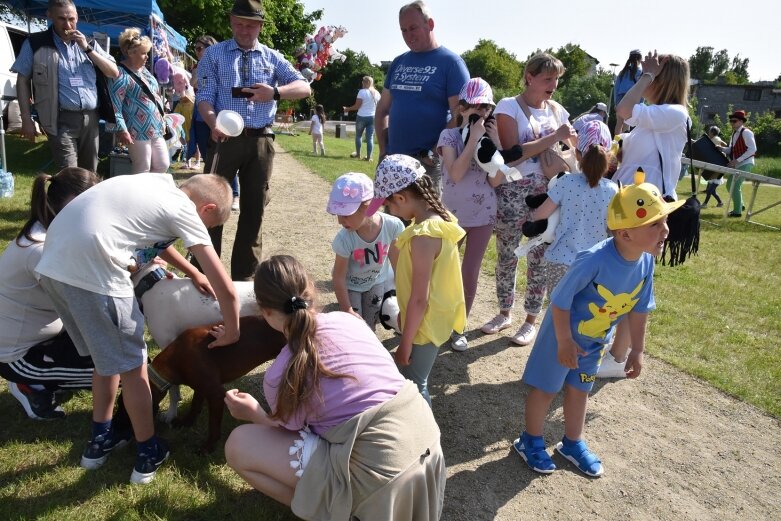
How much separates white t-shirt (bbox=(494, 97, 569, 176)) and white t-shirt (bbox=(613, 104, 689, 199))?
0.51 metres

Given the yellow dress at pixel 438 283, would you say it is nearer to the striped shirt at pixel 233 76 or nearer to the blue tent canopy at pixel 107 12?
the striped shirt at pixel 233 76

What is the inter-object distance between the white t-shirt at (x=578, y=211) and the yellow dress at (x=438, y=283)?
87 cm

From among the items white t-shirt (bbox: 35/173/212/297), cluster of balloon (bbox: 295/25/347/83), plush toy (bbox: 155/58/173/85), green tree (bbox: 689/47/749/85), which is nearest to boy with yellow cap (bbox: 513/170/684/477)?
white t-shirt (bbox: 35/173/212/297)

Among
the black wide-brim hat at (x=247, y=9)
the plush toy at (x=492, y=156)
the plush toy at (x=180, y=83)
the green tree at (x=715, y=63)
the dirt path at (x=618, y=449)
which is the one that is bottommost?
the dirt path at (x=618, y=449)

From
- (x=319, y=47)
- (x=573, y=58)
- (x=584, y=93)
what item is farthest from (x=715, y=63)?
(x=319, y=47)

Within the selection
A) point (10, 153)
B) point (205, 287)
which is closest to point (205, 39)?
point (10, 153)

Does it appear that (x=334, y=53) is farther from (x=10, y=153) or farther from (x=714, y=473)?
(x=714, y=473)

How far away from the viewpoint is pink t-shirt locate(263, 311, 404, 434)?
2.01 meters

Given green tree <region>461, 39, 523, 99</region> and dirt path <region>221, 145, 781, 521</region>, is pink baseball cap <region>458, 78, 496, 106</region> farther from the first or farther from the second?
green tree <region>461, 39, 523, 99</region>

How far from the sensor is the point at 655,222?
8.01 feet

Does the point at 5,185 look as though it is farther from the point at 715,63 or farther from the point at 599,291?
the point at 715,63

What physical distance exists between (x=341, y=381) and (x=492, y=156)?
2.02m

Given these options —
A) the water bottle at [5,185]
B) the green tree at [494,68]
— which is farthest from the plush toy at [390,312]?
the green tree at [494,68]

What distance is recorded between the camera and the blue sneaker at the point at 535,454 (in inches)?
110
